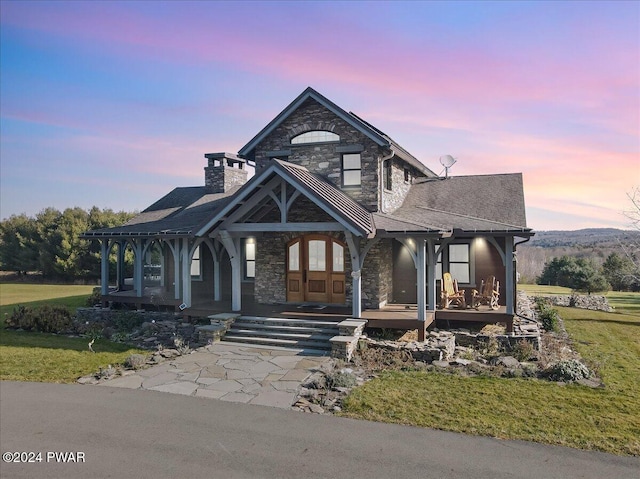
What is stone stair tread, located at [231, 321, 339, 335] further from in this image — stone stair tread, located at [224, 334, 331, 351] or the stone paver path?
the stone paver path

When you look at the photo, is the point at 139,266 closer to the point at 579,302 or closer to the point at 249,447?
the point at 249,447

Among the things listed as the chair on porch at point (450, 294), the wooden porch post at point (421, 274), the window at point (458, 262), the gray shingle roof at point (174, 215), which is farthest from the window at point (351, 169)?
the chair on porch at point (450, 294)

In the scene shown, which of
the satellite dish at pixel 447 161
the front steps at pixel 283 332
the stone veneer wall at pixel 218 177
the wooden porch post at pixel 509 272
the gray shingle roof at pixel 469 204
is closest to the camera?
the front steps at pixel 283 332

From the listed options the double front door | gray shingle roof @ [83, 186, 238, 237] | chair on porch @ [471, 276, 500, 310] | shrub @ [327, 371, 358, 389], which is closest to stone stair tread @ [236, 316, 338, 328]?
the double front door

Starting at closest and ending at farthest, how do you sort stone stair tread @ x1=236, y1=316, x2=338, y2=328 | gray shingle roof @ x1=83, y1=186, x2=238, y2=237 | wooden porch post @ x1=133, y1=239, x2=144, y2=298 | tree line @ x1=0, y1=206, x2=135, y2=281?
1. stone stair tread @ x1=236, y1=316, x2=338, y2=328
2. gray shingle roof @ x1=83, y1=186, x2=238, y2=237
3. wooden porch post @ x1=133, y1=239, x2=144, y2=298
4. tree line @ x1=0, y1=206, x2=135, y2=281

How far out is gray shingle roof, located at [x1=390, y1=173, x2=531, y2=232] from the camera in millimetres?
15062

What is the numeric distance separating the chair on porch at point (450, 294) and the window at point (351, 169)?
14.7ft

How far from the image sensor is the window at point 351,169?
16.2 meters

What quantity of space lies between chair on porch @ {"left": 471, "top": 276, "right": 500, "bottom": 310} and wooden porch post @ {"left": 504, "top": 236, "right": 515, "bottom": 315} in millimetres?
802

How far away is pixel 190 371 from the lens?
35.6 feet

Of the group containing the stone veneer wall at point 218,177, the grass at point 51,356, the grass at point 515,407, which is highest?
the stone veneer wall at point 218,177

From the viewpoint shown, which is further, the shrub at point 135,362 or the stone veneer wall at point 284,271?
the stone veneer wall at point 284,271

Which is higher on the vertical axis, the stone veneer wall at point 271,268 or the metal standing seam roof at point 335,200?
the metal standing seam roof at point 335,200

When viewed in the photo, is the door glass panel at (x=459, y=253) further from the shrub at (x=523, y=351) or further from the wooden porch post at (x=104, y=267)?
the wooden porch post at (x=104, y=267)
